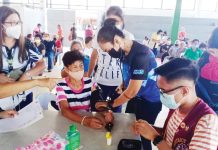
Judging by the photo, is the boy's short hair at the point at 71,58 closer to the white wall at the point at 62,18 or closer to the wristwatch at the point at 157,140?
the wristwatch at the point at 157,140

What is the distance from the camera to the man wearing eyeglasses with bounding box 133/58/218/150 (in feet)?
3.59

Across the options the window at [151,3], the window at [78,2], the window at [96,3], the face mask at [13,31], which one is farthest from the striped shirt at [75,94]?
the window at [78,2]

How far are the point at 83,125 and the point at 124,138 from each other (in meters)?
0.32

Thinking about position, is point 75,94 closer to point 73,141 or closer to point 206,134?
point 73,141

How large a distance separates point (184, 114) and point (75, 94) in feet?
3.00

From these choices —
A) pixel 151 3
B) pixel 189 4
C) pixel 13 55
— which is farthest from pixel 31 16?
pixel 13 55

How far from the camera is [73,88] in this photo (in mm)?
1896

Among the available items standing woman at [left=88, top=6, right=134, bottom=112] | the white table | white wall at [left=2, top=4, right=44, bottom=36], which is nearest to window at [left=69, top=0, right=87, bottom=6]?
white wall at [left=2, top=4, right=44, bottom=36]

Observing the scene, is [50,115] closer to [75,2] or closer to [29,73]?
[29,73]

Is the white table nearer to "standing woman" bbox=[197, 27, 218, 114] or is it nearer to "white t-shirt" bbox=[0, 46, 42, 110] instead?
"white t-shirt" bbox=[0, 46, 42, 110]

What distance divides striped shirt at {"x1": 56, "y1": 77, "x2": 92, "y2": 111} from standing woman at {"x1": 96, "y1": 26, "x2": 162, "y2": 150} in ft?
0.53

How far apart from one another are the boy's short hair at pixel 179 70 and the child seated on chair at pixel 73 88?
2.43ft

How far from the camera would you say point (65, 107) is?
1.76m

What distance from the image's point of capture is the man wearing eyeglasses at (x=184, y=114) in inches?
43.0
